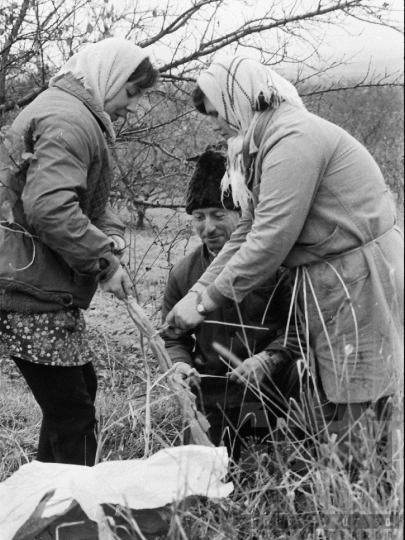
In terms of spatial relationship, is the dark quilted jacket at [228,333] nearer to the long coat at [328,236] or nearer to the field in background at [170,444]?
the field in background at [170,444]

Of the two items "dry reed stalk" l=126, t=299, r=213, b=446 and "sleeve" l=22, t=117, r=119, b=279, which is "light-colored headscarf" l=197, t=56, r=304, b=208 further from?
"dry reed stalk" l=126, t=299, r=213, b=446

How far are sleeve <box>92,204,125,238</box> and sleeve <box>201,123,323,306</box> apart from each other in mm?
689

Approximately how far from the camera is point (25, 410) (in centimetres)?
376

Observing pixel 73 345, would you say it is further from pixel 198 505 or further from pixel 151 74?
pixel 151 74

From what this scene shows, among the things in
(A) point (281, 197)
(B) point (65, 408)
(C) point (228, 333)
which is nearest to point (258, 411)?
(C) point (228, 333)

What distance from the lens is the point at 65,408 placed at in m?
2.55

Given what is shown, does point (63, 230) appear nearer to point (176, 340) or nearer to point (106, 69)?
point (106, 69)

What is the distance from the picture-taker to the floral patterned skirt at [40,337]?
2.48 meters

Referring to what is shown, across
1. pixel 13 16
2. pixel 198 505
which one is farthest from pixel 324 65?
pixel 198 505

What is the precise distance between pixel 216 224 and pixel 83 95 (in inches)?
27.3

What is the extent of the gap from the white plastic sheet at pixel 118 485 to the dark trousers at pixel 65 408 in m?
0.33

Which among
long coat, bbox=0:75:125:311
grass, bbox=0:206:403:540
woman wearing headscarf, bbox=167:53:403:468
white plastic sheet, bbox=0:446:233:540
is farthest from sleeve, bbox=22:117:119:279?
white plastic sheet, bbox=0:446:233:540

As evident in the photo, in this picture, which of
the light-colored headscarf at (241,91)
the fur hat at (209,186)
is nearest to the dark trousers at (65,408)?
Answer: the fur hat at (209,186)

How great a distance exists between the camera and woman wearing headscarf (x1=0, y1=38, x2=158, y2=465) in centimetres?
232
